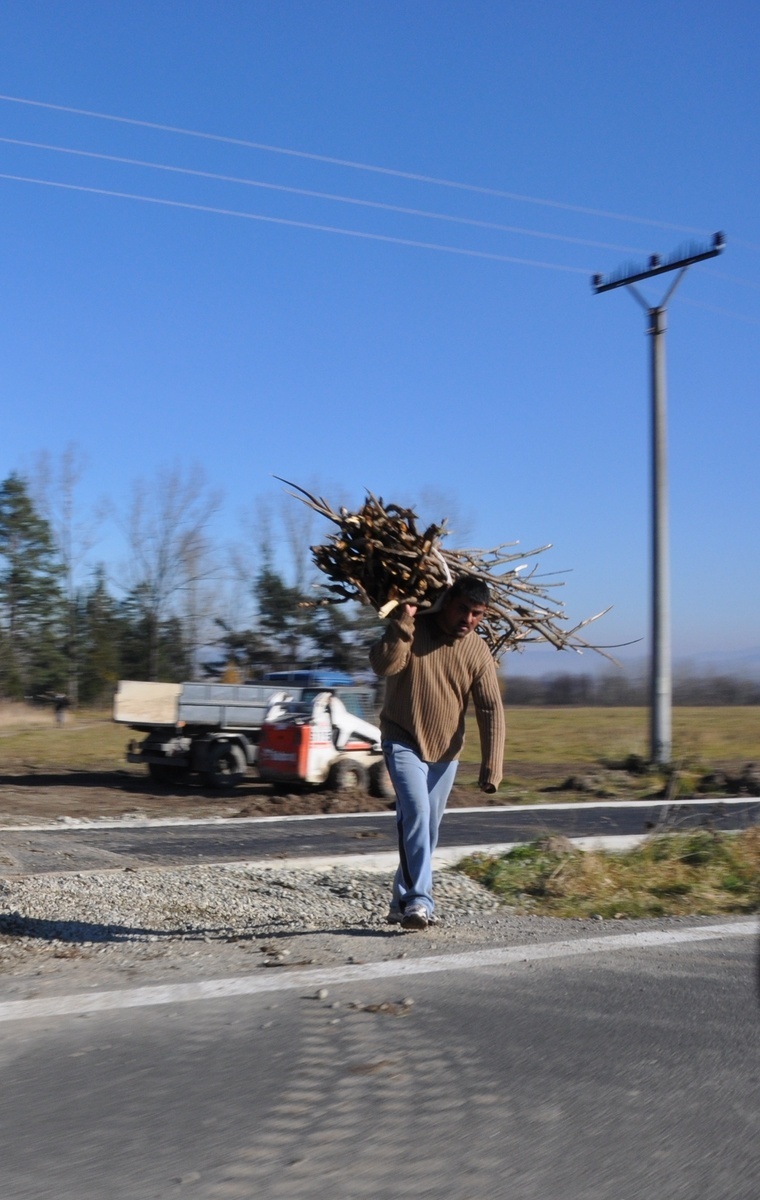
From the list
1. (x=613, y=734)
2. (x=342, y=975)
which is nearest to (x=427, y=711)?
(x=342, y=975)

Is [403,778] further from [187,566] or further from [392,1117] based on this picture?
[187,566]

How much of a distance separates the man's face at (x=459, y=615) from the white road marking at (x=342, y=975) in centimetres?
181

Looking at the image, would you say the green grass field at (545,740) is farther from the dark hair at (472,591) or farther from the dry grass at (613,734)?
the dark hair at (472,591)

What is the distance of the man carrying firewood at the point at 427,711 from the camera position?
6859 mm

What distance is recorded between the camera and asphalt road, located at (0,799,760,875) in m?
11.1

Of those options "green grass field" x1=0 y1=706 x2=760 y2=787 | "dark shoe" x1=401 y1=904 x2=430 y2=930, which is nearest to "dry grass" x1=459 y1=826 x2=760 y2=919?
"dark shoe" x1=401 y1=904 x2=430 y2=930

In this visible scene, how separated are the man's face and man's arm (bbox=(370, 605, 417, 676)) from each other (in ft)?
0.69

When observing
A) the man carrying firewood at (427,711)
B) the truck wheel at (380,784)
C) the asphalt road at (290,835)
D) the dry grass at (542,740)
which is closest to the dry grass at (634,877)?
the asphalt road at (290,835)

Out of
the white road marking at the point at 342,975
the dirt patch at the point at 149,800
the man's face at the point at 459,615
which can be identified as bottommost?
the dirt patch at the point at 149,800

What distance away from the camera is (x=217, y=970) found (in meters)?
6.41

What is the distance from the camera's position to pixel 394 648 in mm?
6766

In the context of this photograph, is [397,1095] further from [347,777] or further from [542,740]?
[542,740]

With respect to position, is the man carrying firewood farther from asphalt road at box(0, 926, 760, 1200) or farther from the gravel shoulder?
asphalt road at box(0, 926, 760, 1200)

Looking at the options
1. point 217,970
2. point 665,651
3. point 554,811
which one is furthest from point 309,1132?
point 665,651
